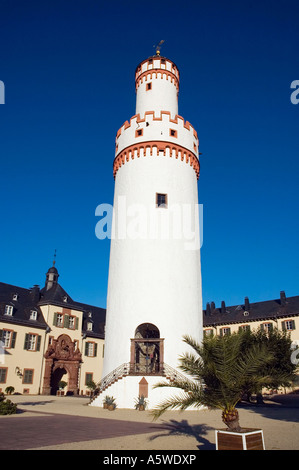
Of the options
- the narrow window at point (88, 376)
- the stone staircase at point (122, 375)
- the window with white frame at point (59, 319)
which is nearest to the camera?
the stone staircase at point (122, 375)

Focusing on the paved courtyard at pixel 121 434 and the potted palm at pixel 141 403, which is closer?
the paved courtyard at pixel 121 434

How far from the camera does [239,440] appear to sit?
8.41 m

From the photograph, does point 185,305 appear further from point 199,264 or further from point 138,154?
point 138,154

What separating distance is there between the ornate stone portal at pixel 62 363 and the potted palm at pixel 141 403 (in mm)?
18238

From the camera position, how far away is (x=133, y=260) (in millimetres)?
26094

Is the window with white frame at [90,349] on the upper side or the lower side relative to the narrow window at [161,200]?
lower

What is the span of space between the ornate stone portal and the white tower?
14362mm

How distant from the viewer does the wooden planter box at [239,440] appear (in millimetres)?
8375

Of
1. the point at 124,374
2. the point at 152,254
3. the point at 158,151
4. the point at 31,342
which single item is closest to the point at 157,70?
the point at 158,151

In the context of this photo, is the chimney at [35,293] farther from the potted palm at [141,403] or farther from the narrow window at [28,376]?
the potted palm at [141,403]

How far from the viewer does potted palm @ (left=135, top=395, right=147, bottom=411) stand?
71.2 feet

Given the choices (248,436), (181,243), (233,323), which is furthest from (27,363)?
(248,436)

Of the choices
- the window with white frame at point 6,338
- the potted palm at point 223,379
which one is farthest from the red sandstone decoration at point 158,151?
the potted palm at point 223,379

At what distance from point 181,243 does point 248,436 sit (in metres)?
18.6
